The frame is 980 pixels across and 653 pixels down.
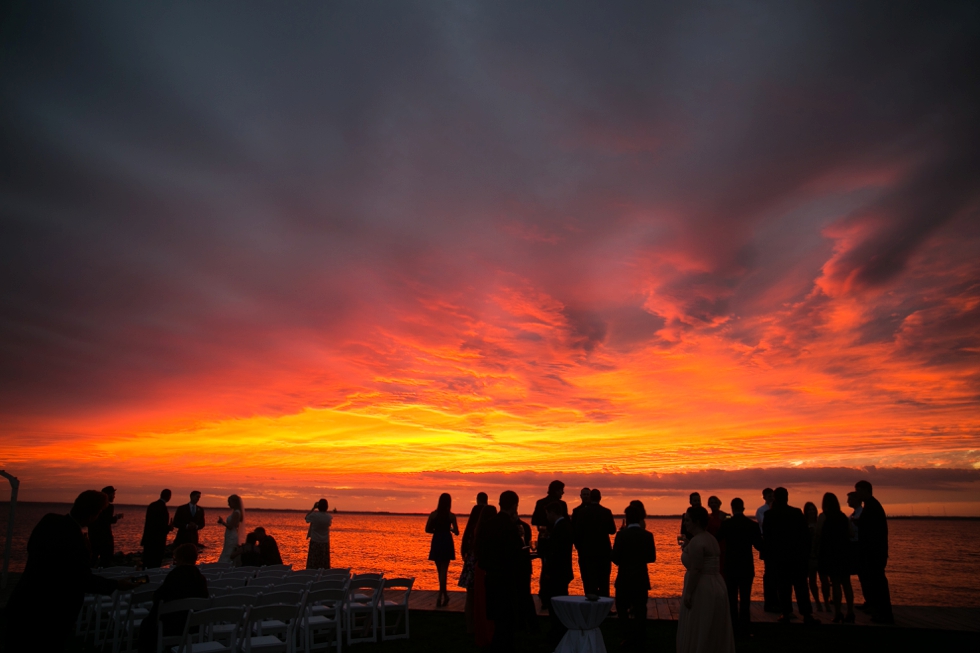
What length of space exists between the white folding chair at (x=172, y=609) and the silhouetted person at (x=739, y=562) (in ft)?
22.1

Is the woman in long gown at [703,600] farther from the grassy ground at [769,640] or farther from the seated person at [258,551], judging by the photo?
the seated person at [258,551]

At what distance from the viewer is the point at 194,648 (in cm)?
568

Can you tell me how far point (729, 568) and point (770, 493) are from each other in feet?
8.62

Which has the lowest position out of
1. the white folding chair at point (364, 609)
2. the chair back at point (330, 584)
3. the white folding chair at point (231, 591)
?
the white folding chair at point (364, 609)

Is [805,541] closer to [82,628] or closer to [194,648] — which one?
[194,648]

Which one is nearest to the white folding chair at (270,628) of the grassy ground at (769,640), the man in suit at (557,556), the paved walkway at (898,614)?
the grassy ground at (769,640)

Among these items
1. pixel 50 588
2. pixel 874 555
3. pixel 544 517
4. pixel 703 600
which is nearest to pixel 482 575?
pixel 544 517

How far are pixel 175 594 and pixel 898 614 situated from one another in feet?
35.8

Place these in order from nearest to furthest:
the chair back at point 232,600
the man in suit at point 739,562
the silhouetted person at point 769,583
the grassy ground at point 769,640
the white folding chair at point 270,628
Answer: the white folding chair at point 270,628 → the chair back at point 232,600 → the grassy ground at point 769,640 → the man in suit at point 739,562 → the silhouetted person at point 769,583

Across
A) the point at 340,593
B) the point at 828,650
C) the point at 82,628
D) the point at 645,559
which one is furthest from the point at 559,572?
the point at 82,628

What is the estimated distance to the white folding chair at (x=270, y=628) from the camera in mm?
5359

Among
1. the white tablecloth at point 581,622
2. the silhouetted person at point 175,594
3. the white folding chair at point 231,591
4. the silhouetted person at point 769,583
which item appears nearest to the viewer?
the silhouetted person at point 175,594

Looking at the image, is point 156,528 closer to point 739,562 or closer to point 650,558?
point 650,558

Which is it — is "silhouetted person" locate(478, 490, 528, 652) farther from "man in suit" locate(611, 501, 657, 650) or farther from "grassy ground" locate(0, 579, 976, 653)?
"man in suit" locate(611, 501, 657, 650)
